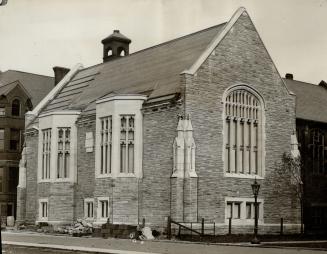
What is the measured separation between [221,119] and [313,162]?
37.4 feet

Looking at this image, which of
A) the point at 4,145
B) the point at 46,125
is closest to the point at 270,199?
the point at 46,125

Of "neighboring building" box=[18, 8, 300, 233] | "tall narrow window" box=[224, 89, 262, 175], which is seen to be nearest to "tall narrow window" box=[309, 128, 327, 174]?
"neighboring building" box=[18, 8, 300, 233]

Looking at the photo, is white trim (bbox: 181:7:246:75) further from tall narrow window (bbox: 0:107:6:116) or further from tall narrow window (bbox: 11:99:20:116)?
tall narrow window (bbox: 0:107:6:116)

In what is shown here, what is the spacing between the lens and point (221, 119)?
3203 cm

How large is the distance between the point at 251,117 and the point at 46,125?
43.9 ft

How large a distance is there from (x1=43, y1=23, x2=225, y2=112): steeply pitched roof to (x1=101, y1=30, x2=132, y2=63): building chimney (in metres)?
5.14

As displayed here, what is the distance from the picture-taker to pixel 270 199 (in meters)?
34.0

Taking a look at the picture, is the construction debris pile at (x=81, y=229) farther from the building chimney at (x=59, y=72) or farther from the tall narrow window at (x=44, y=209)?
the building chimney at (x=59, y=72)

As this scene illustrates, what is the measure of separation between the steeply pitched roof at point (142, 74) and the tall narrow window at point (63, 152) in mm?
2083

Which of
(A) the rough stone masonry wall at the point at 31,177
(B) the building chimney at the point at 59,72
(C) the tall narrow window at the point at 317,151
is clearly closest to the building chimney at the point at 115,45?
(B) the building chimney at the point at 59,72

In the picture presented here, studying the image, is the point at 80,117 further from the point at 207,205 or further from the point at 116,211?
the point at 207,205

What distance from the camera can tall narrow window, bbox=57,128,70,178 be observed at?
38.3 meters

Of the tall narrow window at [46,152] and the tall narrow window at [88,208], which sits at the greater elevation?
the tall narrow window at [46,152]

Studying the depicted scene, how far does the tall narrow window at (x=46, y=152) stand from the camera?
39031mm
